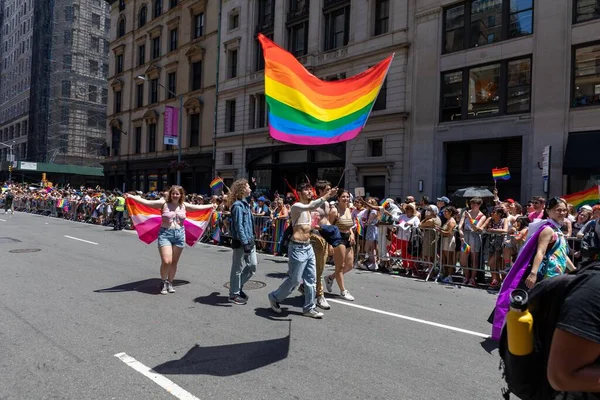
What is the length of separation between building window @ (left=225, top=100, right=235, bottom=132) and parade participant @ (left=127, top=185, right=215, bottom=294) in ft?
79.4

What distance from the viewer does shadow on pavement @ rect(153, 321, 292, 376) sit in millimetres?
4176

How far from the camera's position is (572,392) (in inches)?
68.7

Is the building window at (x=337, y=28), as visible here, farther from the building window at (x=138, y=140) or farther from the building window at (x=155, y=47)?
the building window at (x=138, y=140)

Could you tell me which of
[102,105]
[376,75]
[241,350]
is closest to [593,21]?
[376,75]

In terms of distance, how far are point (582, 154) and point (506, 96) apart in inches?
156

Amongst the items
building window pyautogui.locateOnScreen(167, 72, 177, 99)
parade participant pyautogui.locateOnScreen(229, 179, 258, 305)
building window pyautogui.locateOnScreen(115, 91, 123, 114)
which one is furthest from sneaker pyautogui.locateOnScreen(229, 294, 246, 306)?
building window pyautogui.locateOnScreen(115, 91, 123, 114)

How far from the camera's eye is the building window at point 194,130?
1336 inches

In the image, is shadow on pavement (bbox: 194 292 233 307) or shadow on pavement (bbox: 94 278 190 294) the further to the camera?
shadow on pavement (bbox: 94 278 190 294)

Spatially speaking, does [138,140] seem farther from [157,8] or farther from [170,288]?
[170,288]

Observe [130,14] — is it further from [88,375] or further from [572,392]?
[572,392]

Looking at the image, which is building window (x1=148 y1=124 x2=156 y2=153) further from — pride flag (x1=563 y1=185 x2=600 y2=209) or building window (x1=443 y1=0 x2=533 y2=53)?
pride flag (x1=563 y1=185 x2=600 y2=209)

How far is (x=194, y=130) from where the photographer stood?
34.4 metres

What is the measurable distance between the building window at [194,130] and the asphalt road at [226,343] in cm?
2629

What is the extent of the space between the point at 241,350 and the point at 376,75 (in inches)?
179
